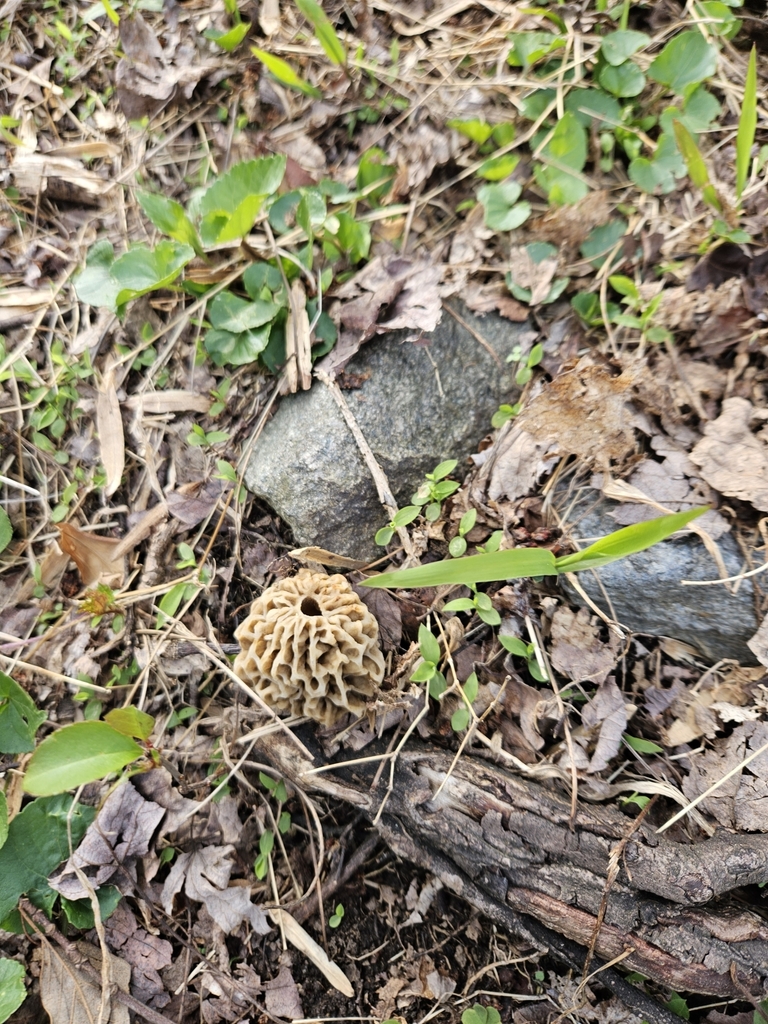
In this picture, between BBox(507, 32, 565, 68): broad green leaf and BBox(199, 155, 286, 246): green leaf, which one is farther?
BBox(507, 32, 565, 68): broad green leaf

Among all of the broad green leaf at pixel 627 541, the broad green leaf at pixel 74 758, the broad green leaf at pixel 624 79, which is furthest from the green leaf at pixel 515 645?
the broad green leaf at pixel 624 79

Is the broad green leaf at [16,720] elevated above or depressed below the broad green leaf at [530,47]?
below

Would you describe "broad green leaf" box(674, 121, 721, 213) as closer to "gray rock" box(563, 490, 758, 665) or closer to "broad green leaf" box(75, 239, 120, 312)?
"gray rock" box(563, 490, 758, 665)

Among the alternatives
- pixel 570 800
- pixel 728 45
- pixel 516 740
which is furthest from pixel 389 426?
pixel 728 45

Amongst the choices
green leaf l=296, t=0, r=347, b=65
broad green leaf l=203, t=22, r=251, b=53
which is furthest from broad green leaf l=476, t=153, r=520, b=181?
broad green leaf l=203, t=22, r=251, b=53

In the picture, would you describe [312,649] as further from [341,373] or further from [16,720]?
[16,720]

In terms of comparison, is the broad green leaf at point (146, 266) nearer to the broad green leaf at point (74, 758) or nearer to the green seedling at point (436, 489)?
the green seedling at point (436, 489)

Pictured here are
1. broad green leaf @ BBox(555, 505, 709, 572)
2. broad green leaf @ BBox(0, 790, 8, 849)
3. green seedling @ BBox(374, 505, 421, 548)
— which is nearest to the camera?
broad green leaf @ BBox(555, 505, 709, 572)

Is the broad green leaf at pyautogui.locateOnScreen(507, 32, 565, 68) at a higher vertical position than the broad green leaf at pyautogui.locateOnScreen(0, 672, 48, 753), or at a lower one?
higher
